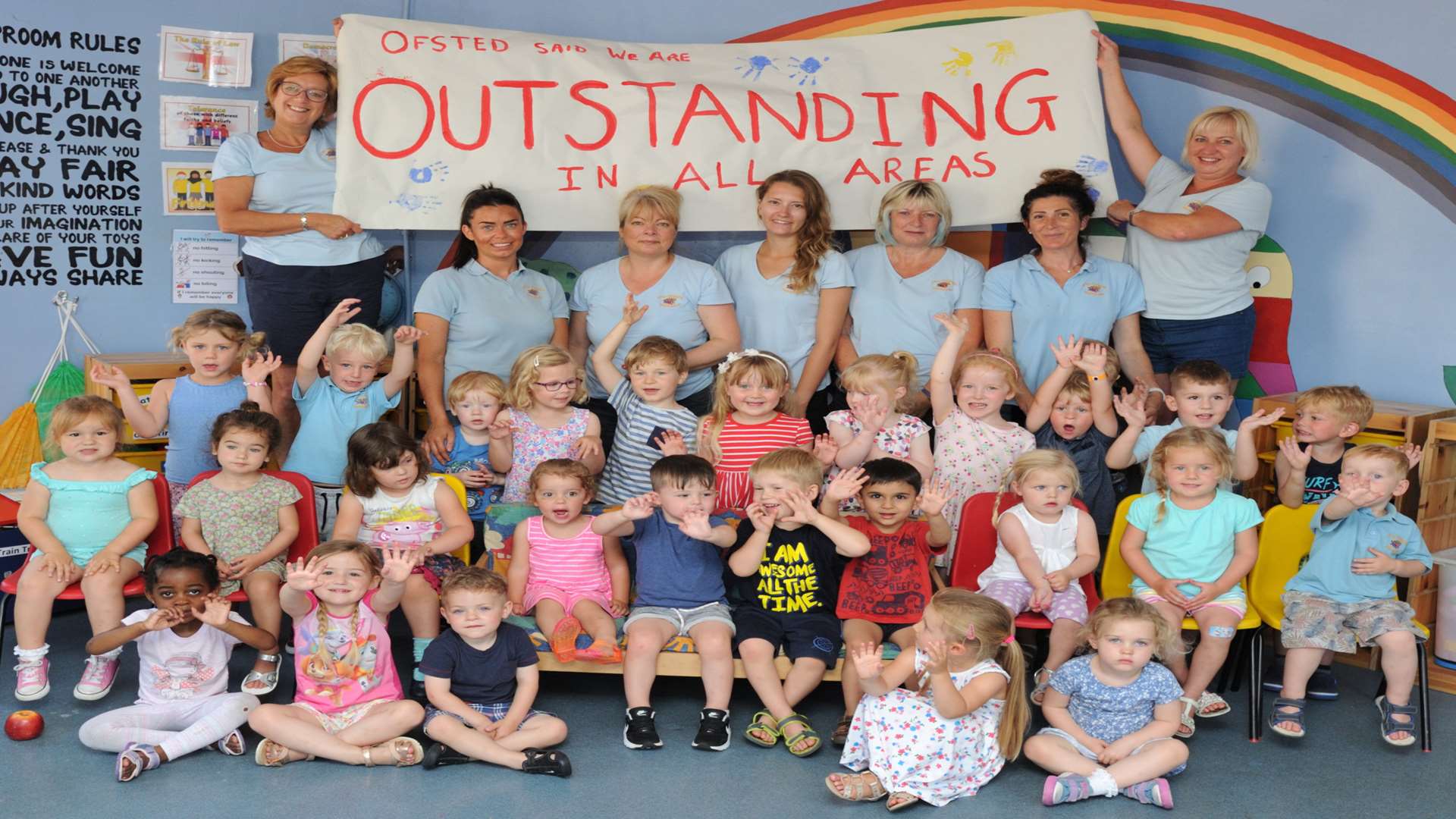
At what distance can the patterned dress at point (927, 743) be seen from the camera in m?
3.29

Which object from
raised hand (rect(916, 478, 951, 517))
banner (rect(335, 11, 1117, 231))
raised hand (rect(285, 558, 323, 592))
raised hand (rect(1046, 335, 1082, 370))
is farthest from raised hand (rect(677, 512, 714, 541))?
banner (rect(335, 11, 1117, 231))

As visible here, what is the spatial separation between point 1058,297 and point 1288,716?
63.1 inches

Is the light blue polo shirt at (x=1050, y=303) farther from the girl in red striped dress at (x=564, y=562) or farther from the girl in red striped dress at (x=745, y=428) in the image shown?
the girl in red striped dress at (x=564, y=562)

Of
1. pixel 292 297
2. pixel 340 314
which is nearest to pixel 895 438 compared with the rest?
pixel 340 314

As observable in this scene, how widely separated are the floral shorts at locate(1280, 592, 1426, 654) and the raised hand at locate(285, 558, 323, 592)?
2722mm

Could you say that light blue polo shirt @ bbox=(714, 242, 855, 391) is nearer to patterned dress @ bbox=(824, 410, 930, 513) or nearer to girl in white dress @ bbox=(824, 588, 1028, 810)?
patterned dress @ bbox=(824, 410, 930, 513)

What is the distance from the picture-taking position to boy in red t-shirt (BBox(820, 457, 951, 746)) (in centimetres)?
376

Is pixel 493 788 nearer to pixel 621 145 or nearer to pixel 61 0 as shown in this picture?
pixel 621 145

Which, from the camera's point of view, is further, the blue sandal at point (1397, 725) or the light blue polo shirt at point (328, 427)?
the light blue polo shirt at point (328, 427)

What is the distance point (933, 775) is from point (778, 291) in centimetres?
200

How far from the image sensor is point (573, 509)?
12.9 ft

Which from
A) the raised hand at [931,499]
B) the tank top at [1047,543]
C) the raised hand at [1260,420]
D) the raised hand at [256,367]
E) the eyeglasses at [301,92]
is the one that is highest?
the eyeglasses at [301,92]

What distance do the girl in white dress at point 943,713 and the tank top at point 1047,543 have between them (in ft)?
1.72

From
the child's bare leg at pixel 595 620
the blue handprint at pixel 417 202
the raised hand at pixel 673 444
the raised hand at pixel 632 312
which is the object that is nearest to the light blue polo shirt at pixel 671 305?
the raised hand at pixel 632 312
